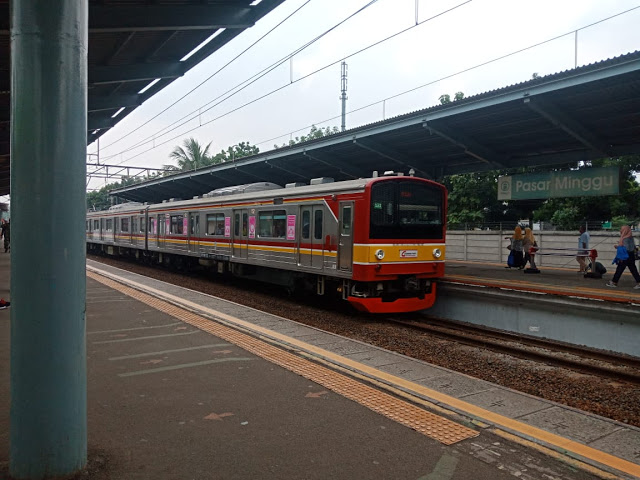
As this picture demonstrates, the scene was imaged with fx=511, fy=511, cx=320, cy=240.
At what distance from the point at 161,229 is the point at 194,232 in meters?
3.51

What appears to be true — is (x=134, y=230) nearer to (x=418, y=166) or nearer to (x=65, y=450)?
(x=418, y=166)

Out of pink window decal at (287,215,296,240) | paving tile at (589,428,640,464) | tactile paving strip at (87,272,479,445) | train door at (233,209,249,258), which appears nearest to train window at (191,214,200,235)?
train door at (233,209,249,258)

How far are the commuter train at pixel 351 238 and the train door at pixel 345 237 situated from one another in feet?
0.07

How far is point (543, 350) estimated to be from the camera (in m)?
8.70

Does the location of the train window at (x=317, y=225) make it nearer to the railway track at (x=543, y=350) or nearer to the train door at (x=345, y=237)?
the train door at (x=345, y=237)

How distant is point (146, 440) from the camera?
3834 mm

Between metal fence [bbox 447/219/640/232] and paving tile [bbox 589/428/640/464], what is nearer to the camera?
paving tile [bbox 589/428/640/464]

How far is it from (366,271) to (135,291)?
19.6 ft

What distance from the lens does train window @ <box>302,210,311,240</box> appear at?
1129 centimetres

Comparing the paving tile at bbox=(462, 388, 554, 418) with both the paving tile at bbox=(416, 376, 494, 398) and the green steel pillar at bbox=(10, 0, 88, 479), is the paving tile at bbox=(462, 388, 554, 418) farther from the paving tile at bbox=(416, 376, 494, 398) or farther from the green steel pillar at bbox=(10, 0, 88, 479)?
the green steel pillar at bbox=(10, 0, 88, 479)

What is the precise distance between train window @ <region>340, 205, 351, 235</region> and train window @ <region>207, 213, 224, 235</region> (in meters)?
5.94

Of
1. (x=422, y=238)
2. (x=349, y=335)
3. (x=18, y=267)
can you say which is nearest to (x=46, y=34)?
(x=18, y=267)

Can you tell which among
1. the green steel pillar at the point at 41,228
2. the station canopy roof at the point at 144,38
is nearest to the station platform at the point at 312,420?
the green steel pillar at the point at 41,228

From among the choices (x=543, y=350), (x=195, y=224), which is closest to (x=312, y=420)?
(x=543, y=350)
